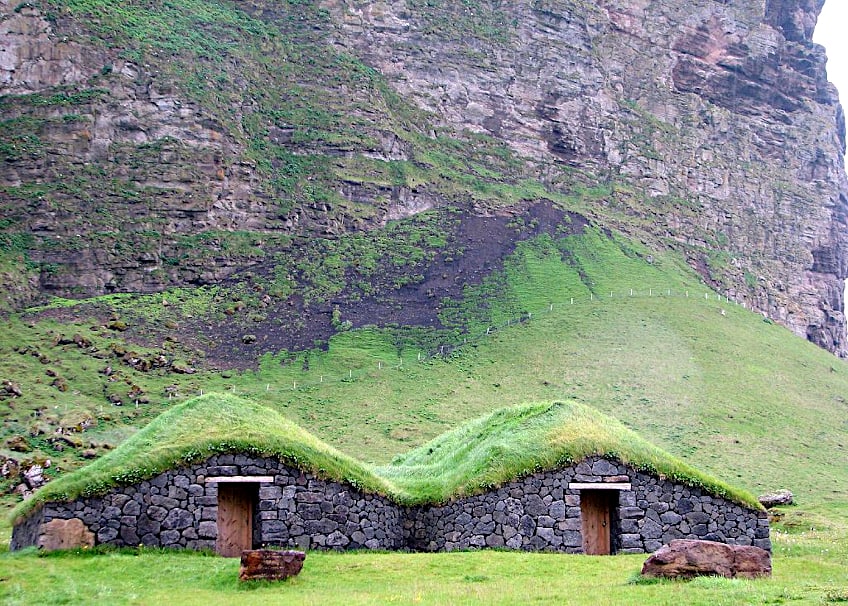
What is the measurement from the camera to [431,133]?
13012 cm

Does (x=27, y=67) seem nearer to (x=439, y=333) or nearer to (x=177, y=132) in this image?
(x=177, y=132)

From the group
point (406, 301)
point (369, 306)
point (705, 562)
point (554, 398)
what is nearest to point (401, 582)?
point (705, 562)

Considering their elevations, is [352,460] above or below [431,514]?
above

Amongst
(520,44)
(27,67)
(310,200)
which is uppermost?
(520,44)

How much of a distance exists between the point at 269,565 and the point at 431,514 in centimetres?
825

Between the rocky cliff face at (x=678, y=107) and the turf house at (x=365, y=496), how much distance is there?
99.8 metres

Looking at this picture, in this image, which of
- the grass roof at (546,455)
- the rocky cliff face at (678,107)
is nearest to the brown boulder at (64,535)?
the grass roof at (546,455)

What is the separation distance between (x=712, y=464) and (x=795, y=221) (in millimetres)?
99516

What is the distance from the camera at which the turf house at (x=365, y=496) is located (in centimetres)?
2806

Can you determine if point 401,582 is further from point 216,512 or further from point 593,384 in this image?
point 593,384

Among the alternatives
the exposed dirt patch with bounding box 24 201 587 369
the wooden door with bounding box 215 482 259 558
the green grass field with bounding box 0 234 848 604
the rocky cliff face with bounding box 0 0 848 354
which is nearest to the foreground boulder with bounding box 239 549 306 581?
the green grass field with bounding box 0 234 848 604

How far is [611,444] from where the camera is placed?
31.2 meters

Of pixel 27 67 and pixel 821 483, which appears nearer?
pixel 821 483

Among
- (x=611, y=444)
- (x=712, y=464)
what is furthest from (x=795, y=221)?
(x=611, y=444)
